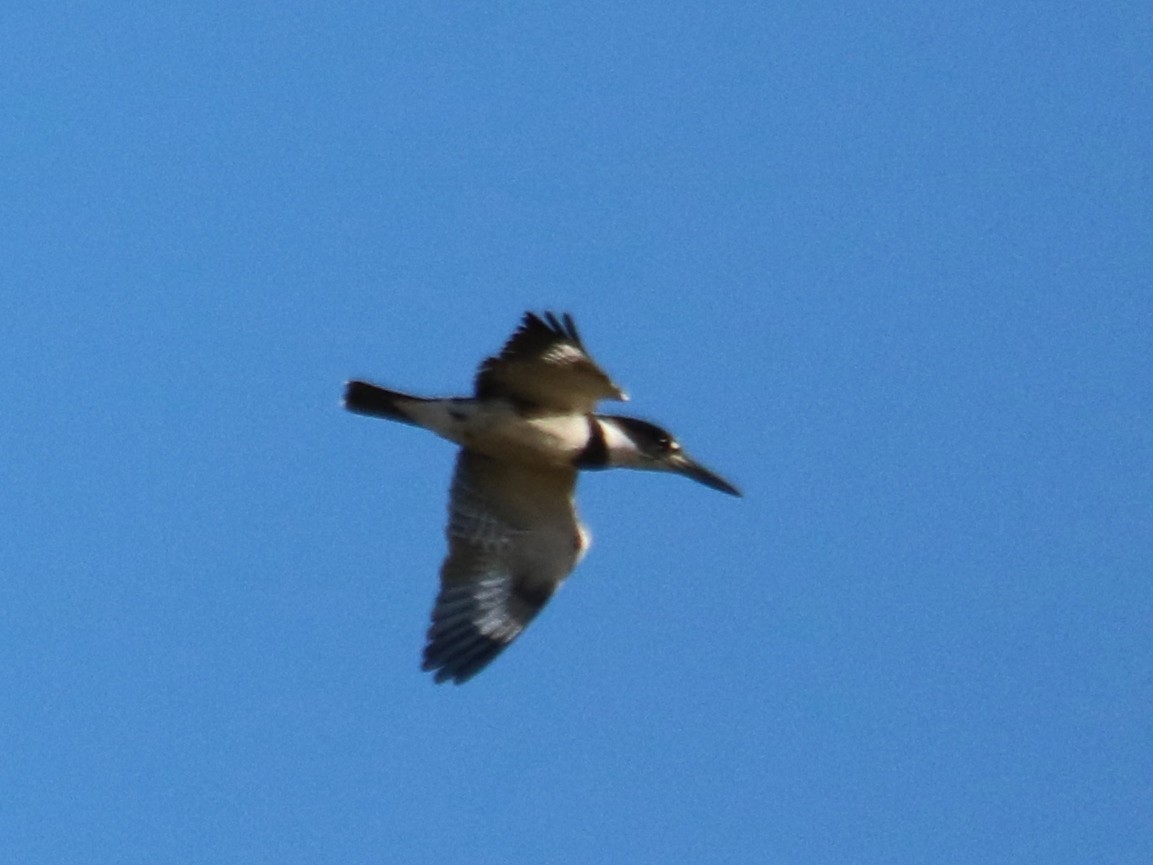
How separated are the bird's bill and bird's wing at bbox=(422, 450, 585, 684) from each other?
2.39 feet

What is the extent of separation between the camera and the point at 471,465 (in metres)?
13.0

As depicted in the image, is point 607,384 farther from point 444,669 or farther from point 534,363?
point 444,669

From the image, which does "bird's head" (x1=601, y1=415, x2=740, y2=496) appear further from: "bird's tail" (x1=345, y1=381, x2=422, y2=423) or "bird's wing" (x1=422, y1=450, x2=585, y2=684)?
"bird's tail" (x1=345, y1=381, x2=422, y2=423)

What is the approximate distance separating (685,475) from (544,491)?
91 cm

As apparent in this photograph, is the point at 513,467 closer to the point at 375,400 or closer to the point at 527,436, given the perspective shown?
the point at 527,436

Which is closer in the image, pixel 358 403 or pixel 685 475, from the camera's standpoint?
pixel 358 403

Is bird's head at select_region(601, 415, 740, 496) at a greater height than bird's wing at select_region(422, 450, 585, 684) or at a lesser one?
greater

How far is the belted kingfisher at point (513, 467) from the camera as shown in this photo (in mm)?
12344

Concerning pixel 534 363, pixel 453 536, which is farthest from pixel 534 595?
pixel 534 363

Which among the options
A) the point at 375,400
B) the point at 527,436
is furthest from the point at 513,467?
the point at 375,400

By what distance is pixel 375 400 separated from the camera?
12.6 meters

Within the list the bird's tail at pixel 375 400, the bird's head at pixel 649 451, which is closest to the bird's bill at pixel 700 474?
the bird's head at pixel 649 451

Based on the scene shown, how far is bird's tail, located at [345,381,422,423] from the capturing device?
12.6 meters

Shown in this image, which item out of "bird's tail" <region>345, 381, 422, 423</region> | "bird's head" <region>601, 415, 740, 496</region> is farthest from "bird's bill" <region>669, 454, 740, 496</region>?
"bird's tail" <region>345, 381, 422, 423</region>
